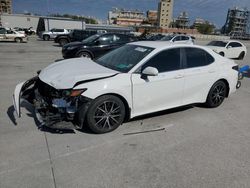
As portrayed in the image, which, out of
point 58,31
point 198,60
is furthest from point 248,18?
point 198,60

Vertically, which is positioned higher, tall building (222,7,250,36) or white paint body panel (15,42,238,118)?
tall building (222,7,250,36)

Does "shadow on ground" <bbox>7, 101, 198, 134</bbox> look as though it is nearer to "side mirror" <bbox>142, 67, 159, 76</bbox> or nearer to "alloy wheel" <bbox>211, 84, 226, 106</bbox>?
"alloy wheel" <bbox>211, 84, 226, 106</bbox>

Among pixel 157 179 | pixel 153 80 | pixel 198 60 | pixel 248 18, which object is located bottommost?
pixel 157 179

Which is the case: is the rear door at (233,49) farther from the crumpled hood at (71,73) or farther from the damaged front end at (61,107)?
the damaged front end at (61,107)

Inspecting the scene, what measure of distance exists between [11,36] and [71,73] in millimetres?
22521

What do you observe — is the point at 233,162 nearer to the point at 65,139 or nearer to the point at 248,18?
the point at 65,139

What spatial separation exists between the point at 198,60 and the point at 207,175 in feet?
8.46

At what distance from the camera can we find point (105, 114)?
352 centimetres

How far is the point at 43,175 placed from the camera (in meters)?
2.54

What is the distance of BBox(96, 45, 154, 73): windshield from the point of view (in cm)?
385

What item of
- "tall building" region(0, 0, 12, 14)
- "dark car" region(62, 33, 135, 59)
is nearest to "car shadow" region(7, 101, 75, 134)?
"dark car" region(62, 33, 135, 59)

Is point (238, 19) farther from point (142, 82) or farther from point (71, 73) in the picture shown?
point (71, 73)

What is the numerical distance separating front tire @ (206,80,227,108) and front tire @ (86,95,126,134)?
89.7 inches

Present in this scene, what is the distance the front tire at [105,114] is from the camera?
3389 millimetres
